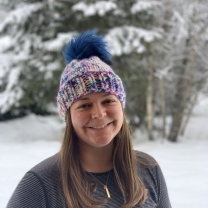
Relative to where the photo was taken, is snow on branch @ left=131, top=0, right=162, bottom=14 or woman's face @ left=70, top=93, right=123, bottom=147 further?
snow on branch @ left=131, top=0, right=162, bottom=14

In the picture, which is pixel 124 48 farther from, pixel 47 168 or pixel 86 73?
pixel 47 168

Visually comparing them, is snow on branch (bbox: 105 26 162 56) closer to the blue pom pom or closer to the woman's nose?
the blue pom pom

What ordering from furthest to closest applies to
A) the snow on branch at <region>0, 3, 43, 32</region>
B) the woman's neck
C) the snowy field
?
1. the snow on branch at <region>0, 3, 43, 32</region>
2. the snowy field
3. the woman's neck

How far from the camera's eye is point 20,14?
508cm

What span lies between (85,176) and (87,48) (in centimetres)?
54

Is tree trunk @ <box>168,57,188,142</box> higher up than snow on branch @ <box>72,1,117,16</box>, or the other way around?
snow on branch @ <box>72,1,117,16</box>

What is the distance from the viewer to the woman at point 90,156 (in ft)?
3.59

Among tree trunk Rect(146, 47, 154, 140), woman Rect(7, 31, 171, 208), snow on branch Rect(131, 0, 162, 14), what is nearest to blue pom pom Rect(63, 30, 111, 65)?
woman Rect(7, 31, 171, 208)

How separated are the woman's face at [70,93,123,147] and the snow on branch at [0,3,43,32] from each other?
4.41 metres

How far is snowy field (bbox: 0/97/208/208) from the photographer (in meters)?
2.63

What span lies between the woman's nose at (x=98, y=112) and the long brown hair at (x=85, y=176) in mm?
134

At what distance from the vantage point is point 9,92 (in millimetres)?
5191

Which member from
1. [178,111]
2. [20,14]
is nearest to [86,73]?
[20,14]

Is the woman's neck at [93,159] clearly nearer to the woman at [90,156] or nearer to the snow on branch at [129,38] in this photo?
the woman at [90,156]
